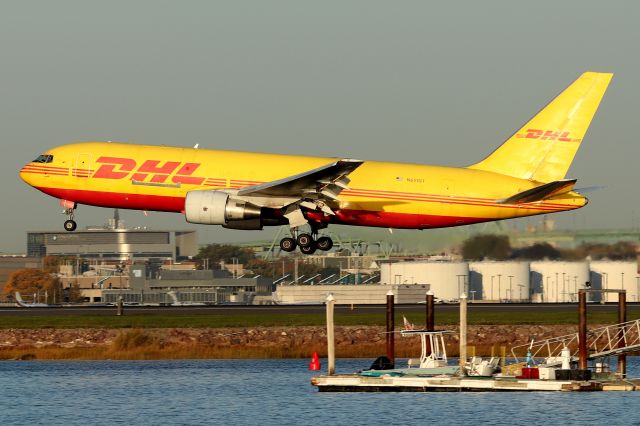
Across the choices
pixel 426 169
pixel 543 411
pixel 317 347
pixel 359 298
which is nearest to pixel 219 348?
pixel 317 347

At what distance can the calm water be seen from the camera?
52.2m

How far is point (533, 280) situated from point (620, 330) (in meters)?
62.2

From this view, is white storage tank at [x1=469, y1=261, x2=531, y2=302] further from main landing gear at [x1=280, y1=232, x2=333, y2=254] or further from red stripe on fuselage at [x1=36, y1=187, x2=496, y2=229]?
red stripe on fuselage at [x1=36, y1=187, x2=496, y2=229]

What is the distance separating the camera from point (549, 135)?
70500mm

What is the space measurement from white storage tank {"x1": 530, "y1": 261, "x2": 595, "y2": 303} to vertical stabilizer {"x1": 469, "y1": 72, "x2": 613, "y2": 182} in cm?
5312

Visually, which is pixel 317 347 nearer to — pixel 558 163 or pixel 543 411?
pixel 558 163

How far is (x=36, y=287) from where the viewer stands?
586 feet

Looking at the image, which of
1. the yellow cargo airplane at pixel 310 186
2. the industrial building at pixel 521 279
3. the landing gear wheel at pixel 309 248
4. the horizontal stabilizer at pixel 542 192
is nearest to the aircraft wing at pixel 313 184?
the yellow cargo airplane at pixel 310 186

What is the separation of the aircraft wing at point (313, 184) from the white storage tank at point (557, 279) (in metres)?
58.4

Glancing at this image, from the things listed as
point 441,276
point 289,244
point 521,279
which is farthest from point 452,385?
point 441,276

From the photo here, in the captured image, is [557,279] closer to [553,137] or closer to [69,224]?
[553,137]

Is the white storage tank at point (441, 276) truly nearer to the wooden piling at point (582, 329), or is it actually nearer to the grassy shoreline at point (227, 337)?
the grassy shoreline at point (227, 337)

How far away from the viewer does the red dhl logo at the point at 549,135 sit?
7038cm

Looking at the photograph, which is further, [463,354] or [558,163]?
[558,163]
